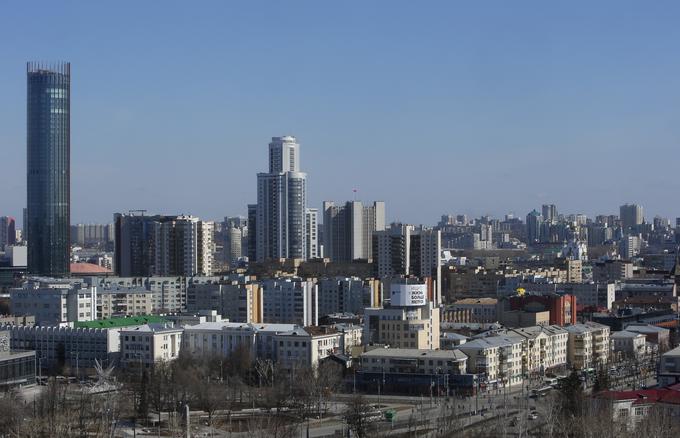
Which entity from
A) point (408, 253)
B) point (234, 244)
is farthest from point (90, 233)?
point (408, 253)

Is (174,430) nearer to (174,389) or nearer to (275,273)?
(174,389)

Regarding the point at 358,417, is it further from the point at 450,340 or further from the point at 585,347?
the point at 585,347

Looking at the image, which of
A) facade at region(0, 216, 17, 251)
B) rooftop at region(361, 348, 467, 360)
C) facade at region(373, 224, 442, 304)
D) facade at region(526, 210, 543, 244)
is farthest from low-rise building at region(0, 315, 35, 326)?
facade at region(526, 210, 543, 244)

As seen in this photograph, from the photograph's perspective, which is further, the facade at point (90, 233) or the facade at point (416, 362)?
the facade at point (90, 233)

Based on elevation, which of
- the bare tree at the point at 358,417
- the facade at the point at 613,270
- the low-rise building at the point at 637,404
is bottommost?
the bare tree at the point at 358,417

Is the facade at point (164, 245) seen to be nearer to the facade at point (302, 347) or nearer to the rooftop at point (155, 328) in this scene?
the rooftop at point (155, 328)

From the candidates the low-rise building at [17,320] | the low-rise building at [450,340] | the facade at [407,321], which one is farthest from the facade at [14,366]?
the low-rise building at [450,340]

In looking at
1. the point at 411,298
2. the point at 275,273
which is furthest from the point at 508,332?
the point at 275,273
